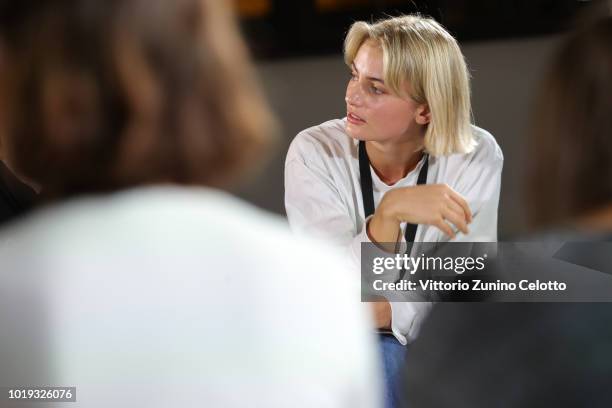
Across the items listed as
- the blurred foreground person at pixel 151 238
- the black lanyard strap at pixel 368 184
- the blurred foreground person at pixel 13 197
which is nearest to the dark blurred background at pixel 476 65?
the black lanyard strap at pixel 368 184

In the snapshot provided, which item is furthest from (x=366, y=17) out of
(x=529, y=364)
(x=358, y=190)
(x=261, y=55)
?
(x=529, y=364)

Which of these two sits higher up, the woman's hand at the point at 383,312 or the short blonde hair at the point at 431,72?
the short blonde hair at the point at 431,72

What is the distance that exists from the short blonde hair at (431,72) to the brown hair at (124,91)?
1.08 metres

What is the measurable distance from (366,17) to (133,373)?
126 cm

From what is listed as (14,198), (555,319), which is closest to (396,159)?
(14,198)

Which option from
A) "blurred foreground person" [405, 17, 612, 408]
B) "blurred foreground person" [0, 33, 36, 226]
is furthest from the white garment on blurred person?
"blurred foreground person" [0, 33, 36, 226]

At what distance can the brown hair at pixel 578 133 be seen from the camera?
35.5 inches

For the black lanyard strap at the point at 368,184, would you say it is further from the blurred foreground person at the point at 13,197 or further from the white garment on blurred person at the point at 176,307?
the white garment on blurred person at the point at 176,307

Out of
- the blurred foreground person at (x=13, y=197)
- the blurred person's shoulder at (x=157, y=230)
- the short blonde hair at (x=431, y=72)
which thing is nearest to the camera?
the blurred person's shoulder at (x=157, y=230)

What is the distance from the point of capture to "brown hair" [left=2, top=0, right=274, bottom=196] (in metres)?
0.67

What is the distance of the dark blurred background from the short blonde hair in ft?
0.09

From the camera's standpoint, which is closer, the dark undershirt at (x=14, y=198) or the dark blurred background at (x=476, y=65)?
the dark undershirt at (x=14, y=198)

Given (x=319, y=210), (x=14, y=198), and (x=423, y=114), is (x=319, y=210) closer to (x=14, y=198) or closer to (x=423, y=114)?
(x=423, y=114)

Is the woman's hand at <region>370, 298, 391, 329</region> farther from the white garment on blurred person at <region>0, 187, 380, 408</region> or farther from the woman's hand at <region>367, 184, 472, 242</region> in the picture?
the white garment on blurred person at <region>0, 187, 380, 408</region>
